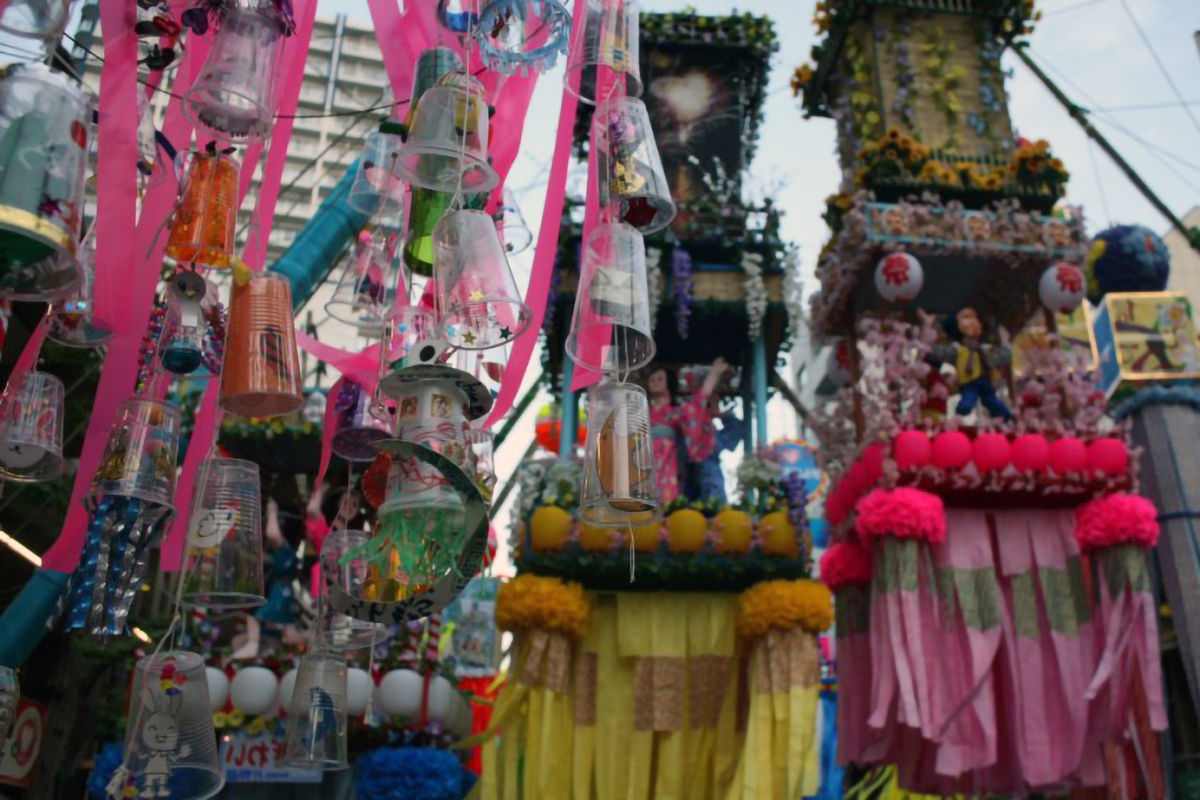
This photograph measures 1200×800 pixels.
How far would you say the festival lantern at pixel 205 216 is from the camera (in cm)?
333

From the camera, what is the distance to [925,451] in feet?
32.0

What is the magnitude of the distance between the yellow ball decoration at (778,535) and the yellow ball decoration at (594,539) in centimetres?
147

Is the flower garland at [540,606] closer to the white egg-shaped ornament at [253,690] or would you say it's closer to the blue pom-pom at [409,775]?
the blue pom-pom at [409,775]

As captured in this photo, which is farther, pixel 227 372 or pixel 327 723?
pixel 327 723

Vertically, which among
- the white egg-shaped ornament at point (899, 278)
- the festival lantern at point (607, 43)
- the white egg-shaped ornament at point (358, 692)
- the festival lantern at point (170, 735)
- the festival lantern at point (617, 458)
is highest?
the white egg-shaped ornament at point (899, 278)

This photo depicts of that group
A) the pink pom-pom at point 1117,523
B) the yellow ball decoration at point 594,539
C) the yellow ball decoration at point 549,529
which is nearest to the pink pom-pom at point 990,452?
the pink pom-pom at point 1117,523

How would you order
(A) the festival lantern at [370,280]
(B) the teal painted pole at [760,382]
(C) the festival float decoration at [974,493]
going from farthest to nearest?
(B) the teal painted pole at [760,382] → (C) the festival float decoration at [974,493] → (A) the festival lantern at [370,280]

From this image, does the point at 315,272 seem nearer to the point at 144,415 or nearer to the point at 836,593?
the point at 144,415

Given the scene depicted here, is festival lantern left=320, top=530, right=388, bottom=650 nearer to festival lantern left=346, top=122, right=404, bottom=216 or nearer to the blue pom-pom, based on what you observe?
festival lantern left=346, top=122, right=404, bottom=216

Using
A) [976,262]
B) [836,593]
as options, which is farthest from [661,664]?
[976,262]

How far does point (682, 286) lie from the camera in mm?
12250

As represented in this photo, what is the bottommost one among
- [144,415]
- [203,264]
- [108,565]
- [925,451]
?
[108,565]

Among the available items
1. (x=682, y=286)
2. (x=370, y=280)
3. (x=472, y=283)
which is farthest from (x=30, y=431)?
(x=682, y=286)

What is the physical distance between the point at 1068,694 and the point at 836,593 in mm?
2355
